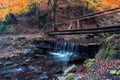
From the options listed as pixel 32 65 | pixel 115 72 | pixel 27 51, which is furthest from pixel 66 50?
pixel 115 72

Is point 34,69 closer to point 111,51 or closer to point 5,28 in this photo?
point 111,51

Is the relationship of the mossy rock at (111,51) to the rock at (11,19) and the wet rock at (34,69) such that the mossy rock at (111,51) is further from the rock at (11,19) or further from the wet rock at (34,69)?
the rock at (11,19)

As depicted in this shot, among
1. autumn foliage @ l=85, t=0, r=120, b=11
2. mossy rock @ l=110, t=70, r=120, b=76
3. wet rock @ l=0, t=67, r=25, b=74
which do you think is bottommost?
wet rock @ l=0, t=67, r=25, b=74

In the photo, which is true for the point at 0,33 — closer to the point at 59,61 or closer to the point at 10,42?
the point at 10,42

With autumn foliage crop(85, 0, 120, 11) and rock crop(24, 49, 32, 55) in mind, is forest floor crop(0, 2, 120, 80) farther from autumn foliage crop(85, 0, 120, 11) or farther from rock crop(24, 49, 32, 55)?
autumn foliage crop(85, 0, 120, 11)

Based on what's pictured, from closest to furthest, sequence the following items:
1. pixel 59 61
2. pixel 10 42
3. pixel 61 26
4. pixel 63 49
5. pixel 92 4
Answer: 1. pixel 59 61
2. pixel 63 49
3. pixel 10 42
4. pixel 92 4
5. pixel 61 26

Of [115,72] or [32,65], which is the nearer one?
[115,72]

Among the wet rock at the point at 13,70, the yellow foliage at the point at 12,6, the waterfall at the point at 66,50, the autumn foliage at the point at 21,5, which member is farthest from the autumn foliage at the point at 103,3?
the wet rock at the point at 13,70

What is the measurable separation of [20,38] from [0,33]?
5627 millimetres

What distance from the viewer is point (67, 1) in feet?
97.7

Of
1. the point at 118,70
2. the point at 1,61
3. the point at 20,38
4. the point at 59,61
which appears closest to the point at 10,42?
the point at 20,38

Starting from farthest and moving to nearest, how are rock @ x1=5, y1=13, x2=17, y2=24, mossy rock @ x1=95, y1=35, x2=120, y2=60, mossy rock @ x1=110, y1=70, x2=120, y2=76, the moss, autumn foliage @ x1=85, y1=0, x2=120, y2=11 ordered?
rock @ x1=5, y1=13, x2=17, y2=24 → the moss → autumn foliage @ x1=85, y1=0, x2=120, y2=11 → mossy rock @ x1=95, y1=35, x2=120, y2=60 → mossy rock @ x1=110, y1=70, x2=120, y2=76

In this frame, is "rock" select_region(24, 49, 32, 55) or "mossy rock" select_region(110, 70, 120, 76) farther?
"rock" select_region(24, 49, 32, 55)

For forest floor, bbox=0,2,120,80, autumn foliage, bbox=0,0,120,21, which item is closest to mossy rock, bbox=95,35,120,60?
forest floor, bbox=0,2,120,80
